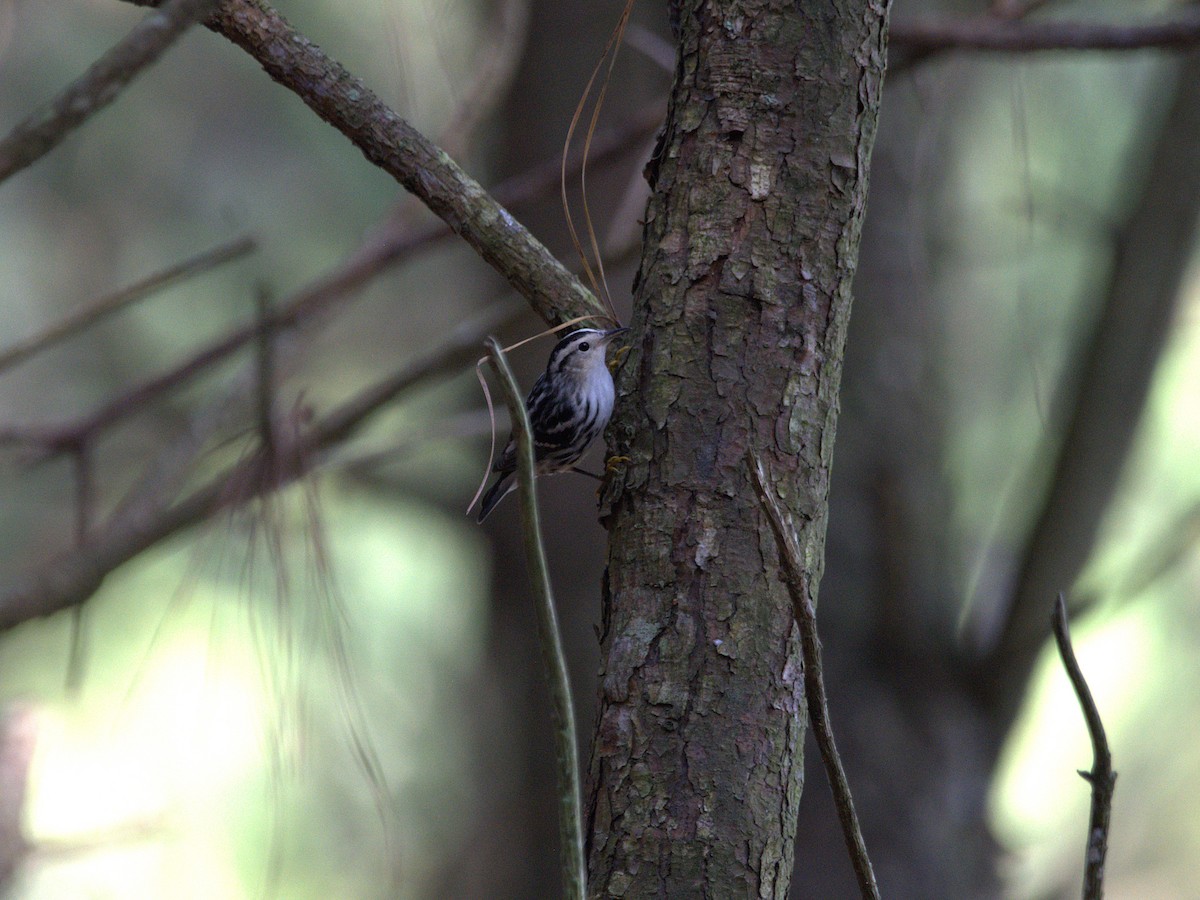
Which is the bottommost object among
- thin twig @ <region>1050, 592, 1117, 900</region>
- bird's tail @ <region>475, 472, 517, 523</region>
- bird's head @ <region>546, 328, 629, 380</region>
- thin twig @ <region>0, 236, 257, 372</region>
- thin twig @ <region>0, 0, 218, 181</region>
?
thin twig @ <region>1050, 592, 1117, 900</region>

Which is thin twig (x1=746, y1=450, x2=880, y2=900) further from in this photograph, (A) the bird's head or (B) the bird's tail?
(B) the bird's tail

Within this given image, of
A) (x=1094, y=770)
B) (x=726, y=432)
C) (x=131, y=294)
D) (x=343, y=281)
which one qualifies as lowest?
(x=1094, y=770)

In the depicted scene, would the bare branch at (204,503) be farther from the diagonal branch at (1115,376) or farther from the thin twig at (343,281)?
the diagonal branch at (1115,376)

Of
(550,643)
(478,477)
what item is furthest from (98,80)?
(478,477)

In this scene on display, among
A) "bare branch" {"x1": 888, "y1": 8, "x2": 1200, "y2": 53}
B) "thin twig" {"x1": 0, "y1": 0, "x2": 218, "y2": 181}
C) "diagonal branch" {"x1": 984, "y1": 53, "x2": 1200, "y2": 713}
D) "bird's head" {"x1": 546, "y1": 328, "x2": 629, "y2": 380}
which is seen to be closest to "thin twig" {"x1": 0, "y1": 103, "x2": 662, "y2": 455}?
"bird's head" {"x1": 546, "y1": 328, "x2": 629, "y2": 380}

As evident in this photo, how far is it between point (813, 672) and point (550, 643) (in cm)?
42

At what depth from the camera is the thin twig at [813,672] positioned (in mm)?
1238

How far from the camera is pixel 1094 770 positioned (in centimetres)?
136

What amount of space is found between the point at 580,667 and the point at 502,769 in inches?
64.7

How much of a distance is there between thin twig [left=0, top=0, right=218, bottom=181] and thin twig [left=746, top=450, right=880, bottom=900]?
0.74 meters

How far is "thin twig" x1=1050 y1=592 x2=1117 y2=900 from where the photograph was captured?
1254 millimetres

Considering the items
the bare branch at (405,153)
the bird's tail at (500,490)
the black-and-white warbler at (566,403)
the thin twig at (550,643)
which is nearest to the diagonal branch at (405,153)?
the bare branch at (405,153)

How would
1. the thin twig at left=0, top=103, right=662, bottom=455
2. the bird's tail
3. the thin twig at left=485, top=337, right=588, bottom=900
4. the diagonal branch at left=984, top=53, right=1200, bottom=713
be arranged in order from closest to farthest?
the thin twig at left=485, top=337, right=588, bottom=900, the thin twig at left=0, top=103, right=662, bottom=455, the bird's tail, the diagonal branch at left=984, top=53, right=1200, bottom=713

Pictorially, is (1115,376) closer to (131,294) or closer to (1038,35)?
(1038,35)
